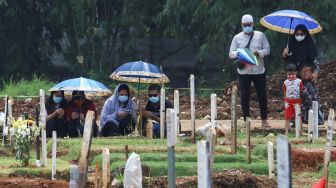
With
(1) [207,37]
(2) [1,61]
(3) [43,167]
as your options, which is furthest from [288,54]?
(2) [1,61]

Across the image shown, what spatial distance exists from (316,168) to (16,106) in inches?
347

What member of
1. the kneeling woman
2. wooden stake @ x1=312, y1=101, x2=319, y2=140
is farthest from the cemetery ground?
the kneeling woman

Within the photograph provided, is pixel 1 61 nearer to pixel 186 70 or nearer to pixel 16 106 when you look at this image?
pixel 186 70

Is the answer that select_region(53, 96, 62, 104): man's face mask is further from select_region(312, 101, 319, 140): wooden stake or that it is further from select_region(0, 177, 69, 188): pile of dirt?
select_region(0, 177, 69, 188): pile of dirt

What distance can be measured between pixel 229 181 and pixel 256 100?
10.7m

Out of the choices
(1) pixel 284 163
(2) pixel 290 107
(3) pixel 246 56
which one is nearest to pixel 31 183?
(2) pixel 290 107

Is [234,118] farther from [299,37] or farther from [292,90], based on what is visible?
[299,37]

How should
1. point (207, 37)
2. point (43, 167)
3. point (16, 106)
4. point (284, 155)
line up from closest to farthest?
point (284, 155) < point (43, 167) < point (16, 106) < point (207, 37)

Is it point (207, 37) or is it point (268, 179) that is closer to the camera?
point (268, 179)

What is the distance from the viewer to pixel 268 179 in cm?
1230

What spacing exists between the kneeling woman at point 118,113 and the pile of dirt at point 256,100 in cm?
313

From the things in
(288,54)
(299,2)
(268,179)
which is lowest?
(268,179)

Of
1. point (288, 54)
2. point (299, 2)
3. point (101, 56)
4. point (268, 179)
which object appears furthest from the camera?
point (101, 56)

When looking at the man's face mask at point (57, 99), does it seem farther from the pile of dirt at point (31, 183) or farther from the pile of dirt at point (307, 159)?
the pile of dirt at point (31, 183)
